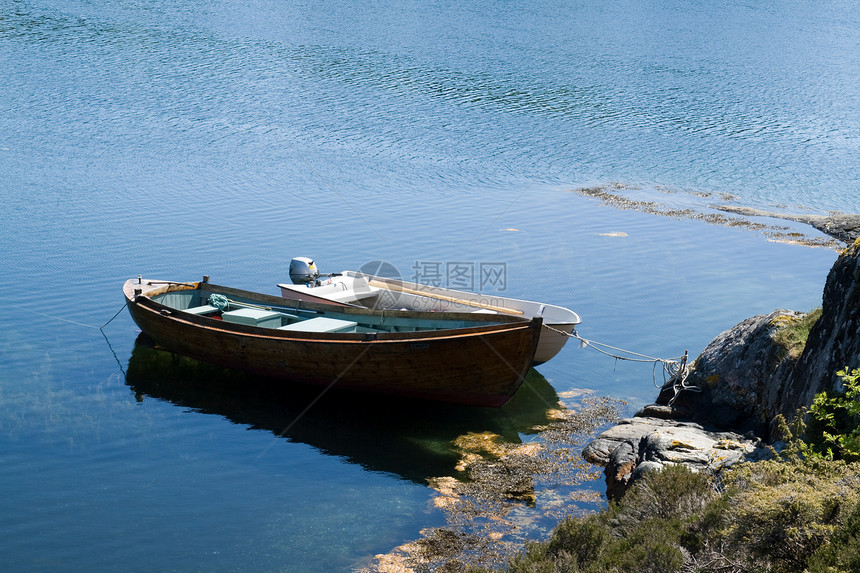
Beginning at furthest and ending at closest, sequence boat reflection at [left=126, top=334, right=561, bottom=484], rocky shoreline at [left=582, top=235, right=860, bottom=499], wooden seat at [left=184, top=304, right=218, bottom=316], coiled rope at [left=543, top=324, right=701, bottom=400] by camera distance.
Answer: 1. wooden seat at [left=184, top=304, right=218, bottom=316]
2. coiled rope at [left=543, top=324, right=701, bottom=400]
3. boat reflection at [left=126, top=334, right=561, bottom=484]
4. rocky shoreline at [left=582, top=235, right=860, bottom=499]

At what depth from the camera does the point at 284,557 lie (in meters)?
10.3

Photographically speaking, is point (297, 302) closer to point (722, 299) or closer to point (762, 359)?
point (762, 359)

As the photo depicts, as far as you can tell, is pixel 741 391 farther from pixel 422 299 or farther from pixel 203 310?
pixel 203 310

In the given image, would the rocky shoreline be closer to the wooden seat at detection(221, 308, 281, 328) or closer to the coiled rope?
the coiled rope

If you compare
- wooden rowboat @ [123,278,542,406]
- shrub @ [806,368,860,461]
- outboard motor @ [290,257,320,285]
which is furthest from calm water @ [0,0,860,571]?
shrub @ [806,368,860,461]

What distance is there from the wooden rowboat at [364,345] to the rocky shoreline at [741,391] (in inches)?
91.6

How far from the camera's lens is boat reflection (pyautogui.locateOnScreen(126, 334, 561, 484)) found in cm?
1336

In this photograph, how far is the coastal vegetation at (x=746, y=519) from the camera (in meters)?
6.36

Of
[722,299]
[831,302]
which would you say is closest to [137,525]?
[831,302]

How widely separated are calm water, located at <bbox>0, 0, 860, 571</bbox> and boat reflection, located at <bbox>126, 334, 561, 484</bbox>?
73 mm

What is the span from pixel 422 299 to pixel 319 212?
37.0 ft

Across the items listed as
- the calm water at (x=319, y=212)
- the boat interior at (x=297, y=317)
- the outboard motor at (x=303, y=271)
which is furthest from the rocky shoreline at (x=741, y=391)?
the outboard motor at (x=303, y=271)

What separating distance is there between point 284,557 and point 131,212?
19713mm

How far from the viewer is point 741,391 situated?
13.0 meters
